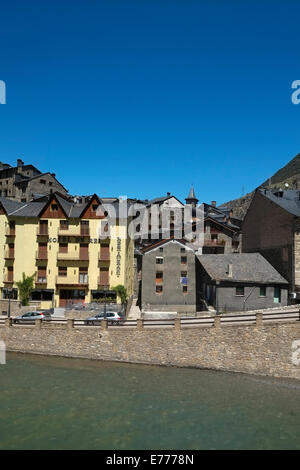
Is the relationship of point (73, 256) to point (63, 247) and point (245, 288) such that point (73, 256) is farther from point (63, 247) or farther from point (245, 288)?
point (245, 288)

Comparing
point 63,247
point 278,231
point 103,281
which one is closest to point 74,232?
point 63,247

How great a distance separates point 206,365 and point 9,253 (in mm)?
30271

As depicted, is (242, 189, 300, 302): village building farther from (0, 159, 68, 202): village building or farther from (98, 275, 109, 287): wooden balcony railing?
(0, 159, 68, 202): village building

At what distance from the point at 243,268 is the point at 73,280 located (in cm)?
2105

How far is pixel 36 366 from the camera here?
28.3 metres

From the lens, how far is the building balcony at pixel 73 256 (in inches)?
1750

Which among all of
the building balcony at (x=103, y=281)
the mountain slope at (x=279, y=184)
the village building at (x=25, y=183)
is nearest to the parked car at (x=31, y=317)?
the building balcony at (x=103, y=281)

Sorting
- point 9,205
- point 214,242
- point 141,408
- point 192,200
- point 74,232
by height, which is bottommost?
point 141,408

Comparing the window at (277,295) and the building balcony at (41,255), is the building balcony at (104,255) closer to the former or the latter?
the building balcony at (41,255)

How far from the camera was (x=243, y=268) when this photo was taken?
137ft

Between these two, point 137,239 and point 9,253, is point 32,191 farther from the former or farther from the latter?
point 9,253

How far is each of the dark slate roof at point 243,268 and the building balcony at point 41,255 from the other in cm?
1979

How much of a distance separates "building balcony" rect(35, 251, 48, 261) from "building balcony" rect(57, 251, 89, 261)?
71.8 inches
